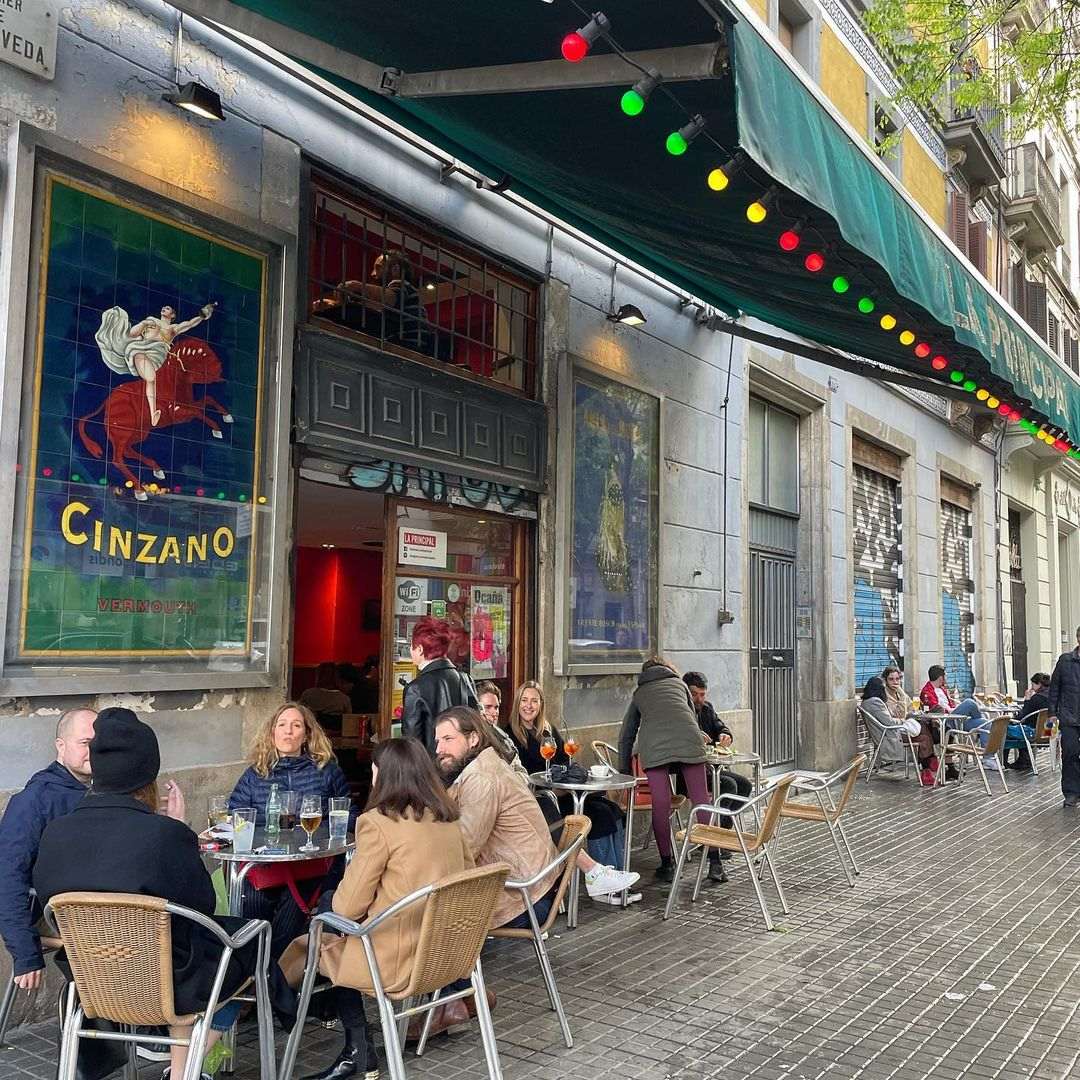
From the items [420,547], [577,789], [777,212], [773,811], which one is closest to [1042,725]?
[773,811]

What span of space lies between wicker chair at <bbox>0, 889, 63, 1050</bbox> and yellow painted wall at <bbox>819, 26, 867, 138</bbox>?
38.9 feet

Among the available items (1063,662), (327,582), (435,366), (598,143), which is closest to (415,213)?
(435,366)

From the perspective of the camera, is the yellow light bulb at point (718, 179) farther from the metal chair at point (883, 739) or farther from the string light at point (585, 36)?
the metal chair at point (883, 739)

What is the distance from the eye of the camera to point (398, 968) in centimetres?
350

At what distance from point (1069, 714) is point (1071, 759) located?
46cm

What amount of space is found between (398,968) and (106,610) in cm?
238

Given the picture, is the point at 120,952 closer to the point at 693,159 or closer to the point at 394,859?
the point at 394,859

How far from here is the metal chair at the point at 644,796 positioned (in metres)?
7.27

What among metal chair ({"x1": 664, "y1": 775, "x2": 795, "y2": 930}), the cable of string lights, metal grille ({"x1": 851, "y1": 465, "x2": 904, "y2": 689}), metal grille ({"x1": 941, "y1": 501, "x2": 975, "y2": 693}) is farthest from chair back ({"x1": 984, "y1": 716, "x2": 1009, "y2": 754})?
metal chair ({"x1": 664, "y1": 775, "x2": 795, "y2": 930})

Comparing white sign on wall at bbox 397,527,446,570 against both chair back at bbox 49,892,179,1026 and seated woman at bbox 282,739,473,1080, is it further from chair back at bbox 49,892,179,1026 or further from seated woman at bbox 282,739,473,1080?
chair back at bbox 49,892,179,1026

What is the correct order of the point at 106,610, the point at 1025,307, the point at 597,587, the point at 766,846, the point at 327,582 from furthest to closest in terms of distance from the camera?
the point at 1025,307 < the point at 327,582 < the point at 597,587 < the point at 766,846 < the point at 106,610

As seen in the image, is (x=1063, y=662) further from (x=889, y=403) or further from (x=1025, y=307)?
(x=1025, y=307)

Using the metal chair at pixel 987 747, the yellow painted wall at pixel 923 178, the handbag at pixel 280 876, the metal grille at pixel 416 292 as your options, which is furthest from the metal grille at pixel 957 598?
the handbag at pixel 280 876

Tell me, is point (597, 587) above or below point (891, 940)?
above
